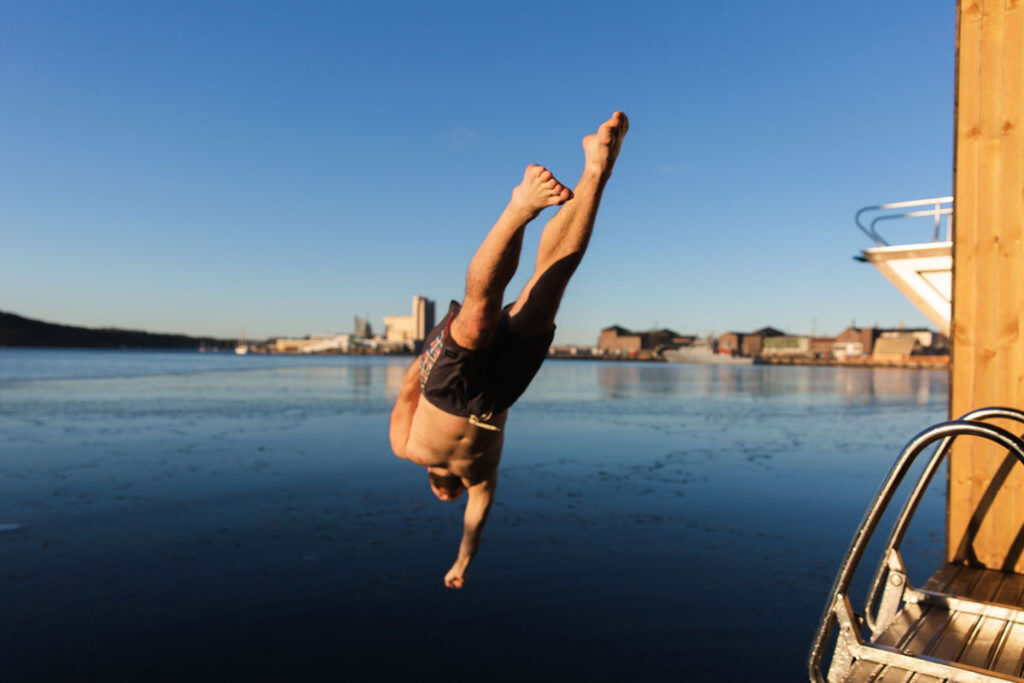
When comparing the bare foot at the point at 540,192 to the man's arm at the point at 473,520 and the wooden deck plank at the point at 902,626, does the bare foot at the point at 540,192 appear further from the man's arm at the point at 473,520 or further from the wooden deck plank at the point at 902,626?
the wooden deck plank at the point at 902,626

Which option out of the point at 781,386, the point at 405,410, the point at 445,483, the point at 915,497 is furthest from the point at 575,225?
the point at 781,386

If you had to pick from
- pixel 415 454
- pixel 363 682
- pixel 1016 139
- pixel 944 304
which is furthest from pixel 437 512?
pixel 944 304

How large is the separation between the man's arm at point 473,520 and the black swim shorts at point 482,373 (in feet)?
2.25

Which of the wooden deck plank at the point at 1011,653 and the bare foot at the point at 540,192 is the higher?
the bare foot at the point at 540,192

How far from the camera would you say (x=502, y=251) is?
1979 millimetres

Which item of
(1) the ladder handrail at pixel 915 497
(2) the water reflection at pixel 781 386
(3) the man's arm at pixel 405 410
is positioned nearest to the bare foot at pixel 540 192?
(3) the man's arm at pixel 405 410

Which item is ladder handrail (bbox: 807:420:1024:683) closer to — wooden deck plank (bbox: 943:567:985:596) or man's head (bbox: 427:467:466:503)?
wooden deck plank (bbox: 943:567:985:596)

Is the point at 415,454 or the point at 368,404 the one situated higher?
the point at 415,454

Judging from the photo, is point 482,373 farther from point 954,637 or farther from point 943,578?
point 943,578

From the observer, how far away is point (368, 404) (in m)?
20.9

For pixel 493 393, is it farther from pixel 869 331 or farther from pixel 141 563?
pixel 869 331

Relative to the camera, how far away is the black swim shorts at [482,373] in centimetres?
234

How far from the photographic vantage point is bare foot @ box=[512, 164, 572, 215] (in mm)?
1884

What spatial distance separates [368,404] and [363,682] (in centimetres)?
1750
